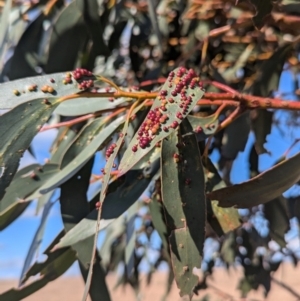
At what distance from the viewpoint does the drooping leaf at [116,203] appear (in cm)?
92

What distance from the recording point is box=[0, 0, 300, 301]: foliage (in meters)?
0.78

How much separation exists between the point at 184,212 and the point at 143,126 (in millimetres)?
138

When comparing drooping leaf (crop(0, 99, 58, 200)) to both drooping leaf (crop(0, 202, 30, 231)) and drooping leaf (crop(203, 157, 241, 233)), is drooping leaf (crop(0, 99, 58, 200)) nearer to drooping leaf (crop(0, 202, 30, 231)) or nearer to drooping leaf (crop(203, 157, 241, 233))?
drooping leaf (crop(0, 202, 30, 231))

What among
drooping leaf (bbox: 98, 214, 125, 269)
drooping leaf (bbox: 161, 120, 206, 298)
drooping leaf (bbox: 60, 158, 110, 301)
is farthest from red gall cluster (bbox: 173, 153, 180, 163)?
drooping leaf (bbox: 98, 214, 125, 269)

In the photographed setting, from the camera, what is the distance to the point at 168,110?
756 millimetres

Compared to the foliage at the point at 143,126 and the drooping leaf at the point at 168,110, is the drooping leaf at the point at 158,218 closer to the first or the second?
the foliage at the point at 143,126

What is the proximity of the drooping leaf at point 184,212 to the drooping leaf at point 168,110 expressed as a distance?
68 millimetres

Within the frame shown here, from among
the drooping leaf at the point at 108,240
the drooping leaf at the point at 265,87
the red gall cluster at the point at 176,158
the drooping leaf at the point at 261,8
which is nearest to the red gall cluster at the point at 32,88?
the red gall cluster at the point at 176,158

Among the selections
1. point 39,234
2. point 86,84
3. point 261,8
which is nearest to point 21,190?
point 39,234

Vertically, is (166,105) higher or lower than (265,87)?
higher

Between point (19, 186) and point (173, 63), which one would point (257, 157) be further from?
point (19, 186)

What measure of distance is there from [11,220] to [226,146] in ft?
1.51

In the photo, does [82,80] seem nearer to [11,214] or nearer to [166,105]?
[166,105]

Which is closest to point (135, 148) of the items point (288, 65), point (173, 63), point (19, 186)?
point (19, 186)
